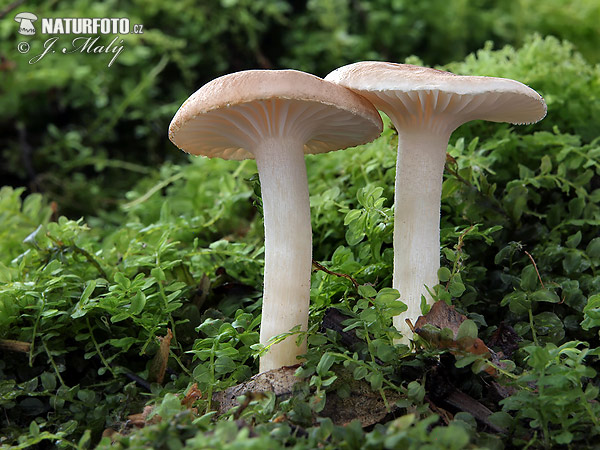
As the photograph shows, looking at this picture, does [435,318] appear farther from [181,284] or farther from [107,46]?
[107,46]

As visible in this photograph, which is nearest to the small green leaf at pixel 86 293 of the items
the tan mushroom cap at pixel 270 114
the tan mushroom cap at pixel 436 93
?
the tan mushroom cap at pixel 270 114

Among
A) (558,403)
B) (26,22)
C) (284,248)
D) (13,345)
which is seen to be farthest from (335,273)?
(26,22)

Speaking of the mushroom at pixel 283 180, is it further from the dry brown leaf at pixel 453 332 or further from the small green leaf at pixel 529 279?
the small green leaf at pixel 529 279

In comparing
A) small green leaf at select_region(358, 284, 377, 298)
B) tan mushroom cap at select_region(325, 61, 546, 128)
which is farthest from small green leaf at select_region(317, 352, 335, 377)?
tan mushroom cap at select_region(325, 61, 546, 128)

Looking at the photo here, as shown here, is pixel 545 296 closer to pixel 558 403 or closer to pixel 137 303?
pixel 558 403

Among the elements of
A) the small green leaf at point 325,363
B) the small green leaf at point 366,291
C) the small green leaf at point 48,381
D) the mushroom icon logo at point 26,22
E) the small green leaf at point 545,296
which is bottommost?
the small green leaf at point 48,381

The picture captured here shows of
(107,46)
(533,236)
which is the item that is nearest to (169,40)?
(107,46)
